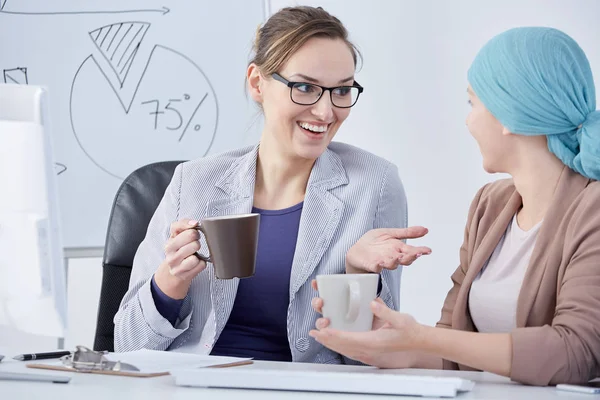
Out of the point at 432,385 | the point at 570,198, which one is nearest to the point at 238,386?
the point at 432,385

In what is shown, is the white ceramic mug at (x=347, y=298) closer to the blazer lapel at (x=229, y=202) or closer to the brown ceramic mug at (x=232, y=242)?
the brown ceramic mug at (x=232, y=242)

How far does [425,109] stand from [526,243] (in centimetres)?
139

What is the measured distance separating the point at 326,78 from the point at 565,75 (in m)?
0.59

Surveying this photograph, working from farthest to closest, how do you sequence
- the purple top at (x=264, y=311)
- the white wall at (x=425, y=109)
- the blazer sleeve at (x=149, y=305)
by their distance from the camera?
1. the white wall at (x=425, y=109)
2. the purple top at (x=264, y=311)
3. the blazer sleeve at (x=149, y=305)

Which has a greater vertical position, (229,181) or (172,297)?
(229,181)

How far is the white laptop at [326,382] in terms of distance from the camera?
0.96m

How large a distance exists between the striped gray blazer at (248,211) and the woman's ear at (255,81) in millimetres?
143

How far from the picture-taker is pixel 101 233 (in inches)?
114

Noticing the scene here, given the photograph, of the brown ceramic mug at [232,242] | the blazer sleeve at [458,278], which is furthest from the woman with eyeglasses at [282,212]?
Answer: the brown ceramic mug at [232,242]

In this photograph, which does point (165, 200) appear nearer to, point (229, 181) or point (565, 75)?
point (229, 181)

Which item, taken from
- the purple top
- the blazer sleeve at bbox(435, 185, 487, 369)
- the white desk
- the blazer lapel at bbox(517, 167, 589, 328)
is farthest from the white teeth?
the white desk

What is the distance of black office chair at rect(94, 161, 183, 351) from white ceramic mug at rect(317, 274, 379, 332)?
0.90 m

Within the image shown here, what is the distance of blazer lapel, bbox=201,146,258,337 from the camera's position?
1764 mm

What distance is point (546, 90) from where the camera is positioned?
1.40m
